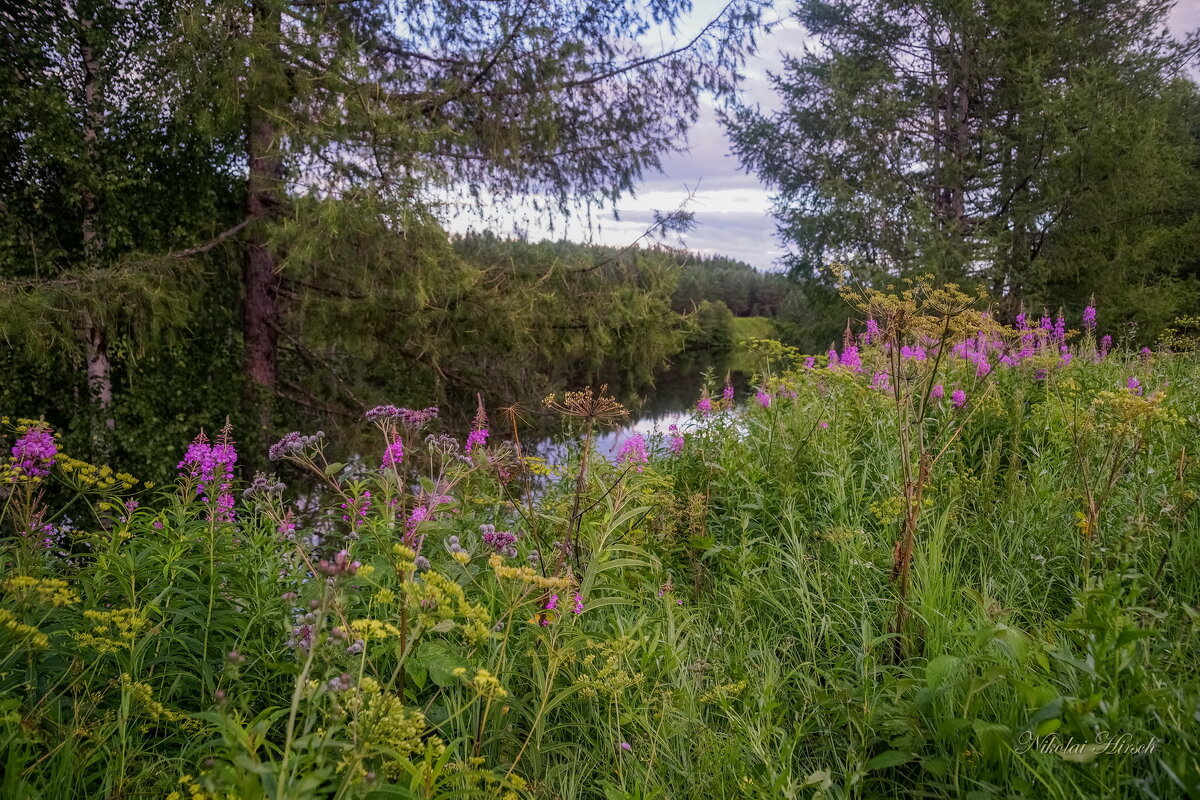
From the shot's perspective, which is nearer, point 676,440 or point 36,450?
point 36,450

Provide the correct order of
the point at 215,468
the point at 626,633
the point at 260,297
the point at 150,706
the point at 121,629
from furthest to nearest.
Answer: the point at 260,297
the point at 215,468
the point at 626,633
the point at 121,629
the point at 150,706

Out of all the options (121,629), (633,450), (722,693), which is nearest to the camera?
(121,629)

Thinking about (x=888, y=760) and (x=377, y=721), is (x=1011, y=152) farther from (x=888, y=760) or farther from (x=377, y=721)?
(x=377, y=721)

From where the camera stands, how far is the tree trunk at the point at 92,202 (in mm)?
5387

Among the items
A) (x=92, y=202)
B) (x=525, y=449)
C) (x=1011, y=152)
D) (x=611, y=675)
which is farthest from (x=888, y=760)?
(x=1011, y=152)

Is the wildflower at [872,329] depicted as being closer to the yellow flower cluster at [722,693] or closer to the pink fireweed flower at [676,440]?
the pink fireweed flower at [676,440]

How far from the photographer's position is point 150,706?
135cm

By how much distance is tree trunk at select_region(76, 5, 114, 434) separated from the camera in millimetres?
5387

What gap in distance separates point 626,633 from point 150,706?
1228 millimetres

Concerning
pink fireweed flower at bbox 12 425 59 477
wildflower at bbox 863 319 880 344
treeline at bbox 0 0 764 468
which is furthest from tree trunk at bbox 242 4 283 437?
wildflower at bbox 863 319 880 344

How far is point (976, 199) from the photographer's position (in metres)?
13.9

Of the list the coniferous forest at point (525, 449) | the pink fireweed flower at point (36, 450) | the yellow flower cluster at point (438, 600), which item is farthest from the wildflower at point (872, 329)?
the pink fireweed flower at point (36, 450)

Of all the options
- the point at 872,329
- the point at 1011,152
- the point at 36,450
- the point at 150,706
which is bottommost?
the point at 150,706

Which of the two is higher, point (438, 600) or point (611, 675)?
point (438, 600)
